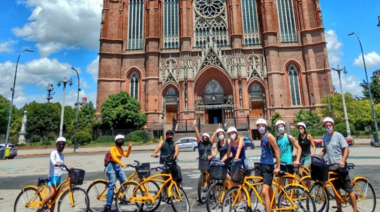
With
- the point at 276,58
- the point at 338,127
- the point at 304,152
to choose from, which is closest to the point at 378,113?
the point at 338,127

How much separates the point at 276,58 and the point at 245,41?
5678 millimetres

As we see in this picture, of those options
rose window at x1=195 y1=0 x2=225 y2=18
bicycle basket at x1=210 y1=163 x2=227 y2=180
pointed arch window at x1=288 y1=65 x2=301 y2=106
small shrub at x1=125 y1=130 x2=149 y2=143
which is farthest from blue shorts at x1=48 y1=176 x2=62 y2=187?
rose window at x1=195 y1=0 x2=225 y2=18

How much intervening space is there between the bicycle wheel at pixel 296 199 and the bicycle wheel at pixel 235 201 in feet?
2.14

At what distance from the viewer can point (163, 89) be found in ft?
114

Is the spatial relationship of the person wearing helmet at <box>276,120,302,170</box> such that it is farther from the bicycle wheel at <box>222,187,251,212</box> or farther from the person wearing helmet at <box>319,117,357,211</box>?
the bicycle wheel at <box>222,187,251,212</box>

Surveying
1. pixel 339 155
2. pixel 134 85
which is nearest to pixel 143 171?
pixel 339 155

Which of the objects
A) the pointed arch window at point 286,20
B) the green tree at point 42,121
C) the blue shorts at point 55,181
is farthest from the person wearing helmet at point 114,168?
the green tree at point 42,121

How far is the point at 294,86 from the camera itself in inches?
1358

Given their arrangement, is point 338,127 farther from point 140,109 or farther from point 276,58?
point 140,109

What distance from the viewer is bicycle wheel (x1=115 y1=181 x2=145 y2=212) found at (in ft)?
15.9

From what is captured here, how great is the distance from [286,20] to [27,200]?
39751mm

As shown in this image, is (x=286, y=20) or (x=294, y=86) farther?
(x=286, y=20)

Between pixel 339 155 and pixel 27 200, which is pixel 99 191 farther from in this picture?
pixel 339 155

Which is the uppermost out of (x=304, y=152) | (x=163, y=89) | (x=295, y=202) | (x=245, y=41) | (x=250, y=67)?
(x=245, y=41)
